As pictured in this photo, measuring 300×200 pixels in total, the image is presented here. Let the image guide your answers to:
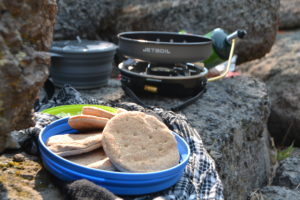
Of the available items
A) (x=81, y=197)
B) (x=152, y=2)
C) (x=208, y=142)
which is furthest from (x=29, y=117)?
(x=152, y=2)

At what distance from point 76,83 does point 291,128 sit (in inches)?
88.2

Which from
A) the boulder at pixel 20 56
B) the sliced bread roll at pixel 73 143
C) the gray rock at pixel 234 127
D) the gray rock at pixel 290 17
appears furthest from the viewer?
the gray rock at pixel 290 17

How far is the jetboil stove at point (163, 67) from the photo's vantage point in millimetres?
2652

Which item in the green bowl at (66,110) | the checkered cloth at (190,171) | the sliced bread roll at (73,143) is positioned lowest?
the checkered cloth at (190,171)

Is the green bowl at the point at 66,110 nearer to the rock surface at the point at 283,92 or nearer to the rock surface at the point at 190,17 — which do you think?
the rock surface at the point at 190,17

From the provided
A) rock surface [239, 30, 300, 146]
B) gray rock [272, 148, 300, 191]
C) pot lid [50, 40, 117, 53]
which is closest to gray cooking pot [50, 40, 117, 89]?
pot lid [50, 40, 117, 53]

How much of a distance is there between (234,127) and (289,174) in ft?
2.14

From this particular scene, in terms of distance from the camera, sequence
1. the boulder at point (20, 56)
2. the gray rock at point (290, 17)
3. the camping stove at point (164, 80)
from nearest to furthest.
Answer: the boulder at point (20, 56) < the camping stove at point (164, 80) < the gray rock at point (290, 17)

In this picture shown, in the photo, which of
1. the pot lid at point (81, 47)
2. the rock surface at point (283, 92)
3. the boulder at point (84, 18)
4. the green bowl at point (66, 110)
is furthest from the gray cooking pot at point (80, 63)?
the rock surface at point (283, 92)

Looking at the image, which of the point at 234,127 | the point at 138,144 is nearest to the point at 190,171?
the point at 138,144

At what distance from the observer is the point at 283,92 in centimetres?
409

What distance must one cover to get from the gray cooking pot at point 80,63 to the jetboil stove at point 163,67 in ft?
0.64

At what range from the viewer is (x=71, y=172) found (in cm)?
155

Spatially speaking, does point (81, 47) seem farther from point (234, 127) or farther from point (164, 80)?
point (234, 127)
